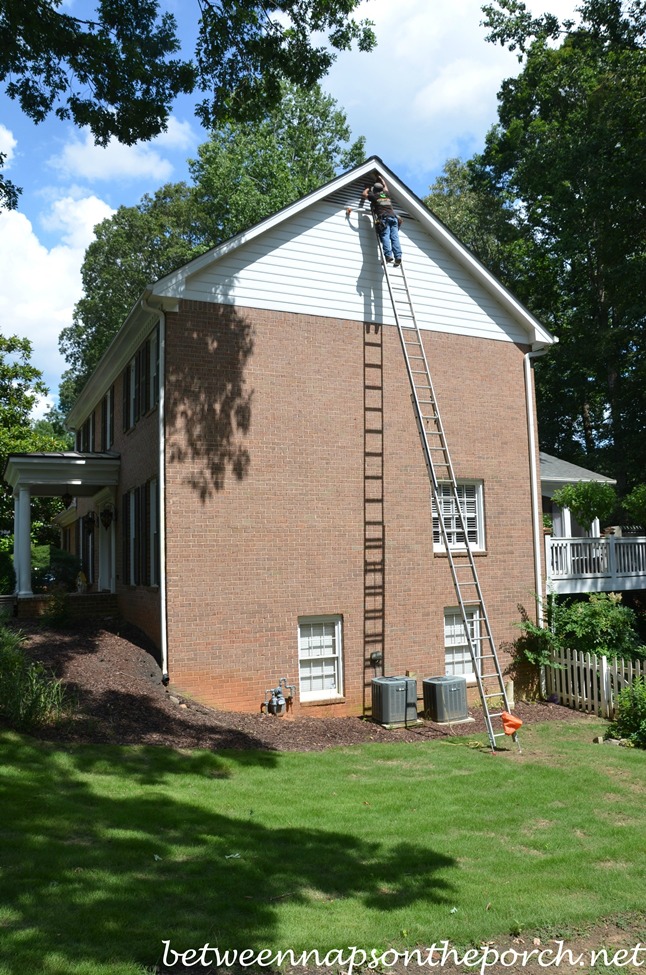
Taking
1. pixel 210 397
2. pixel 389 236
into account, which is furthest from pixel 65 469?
pixel 389 236

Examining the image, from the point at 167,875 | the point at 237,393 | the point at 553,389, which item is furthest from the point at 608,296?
the point at 167,875

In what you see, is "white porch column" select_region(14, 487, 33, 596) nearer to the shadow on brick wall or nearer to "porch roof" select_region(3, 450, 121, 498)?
"porch roof" select_region(3, 450, 121, 498)

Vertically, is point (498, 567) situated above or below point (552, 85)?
below

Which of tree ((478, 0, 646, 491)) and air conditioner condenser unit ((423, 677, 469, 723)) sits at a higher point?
tree ((478, 0, 646, 491))

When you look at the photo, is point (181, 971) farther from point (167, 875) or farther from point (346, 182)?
point (346, 182)

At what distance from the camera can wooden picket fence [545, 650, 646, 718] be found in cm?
1437

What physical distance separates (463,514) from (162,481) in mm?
6195

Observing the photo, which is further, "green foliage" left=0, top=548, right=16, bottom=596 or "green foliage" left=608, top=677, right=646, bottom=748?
"green foliage" left=0, top=548, right=16, bottom=596

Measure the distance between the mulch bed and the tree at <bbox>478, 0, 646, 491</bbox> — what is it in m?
20.8

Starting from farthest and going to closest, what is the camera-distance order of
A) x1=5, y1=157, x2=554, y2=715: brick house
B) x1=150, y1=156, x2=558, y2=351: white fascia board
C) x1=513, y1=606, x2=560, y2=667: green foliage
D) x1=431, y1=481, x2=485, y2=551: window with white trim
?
x1=513, y1=606, x2=560, y2=667: green foliage
x1=431, y1=481, x2=485, y2=551: window with white trim
x1=150, y1=156, x2=558, y2=351: white fascia board
x1=5, y1=157, x2=554, y2=715: brick house

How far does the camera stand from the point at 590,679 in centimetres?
1507

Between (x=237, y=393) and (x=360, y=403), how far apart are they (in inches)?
97.3

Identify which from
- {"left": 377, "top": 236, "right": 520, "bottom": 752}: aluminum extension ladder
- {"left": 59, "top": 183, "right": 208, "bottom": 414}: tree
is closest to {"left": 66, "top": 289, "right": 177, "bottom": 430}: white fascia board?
{"left": 377, "top": 236, "right": 520, "bottom": 752}: aluminum extension ladder

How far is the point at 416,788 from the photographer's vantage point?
30.9ft
